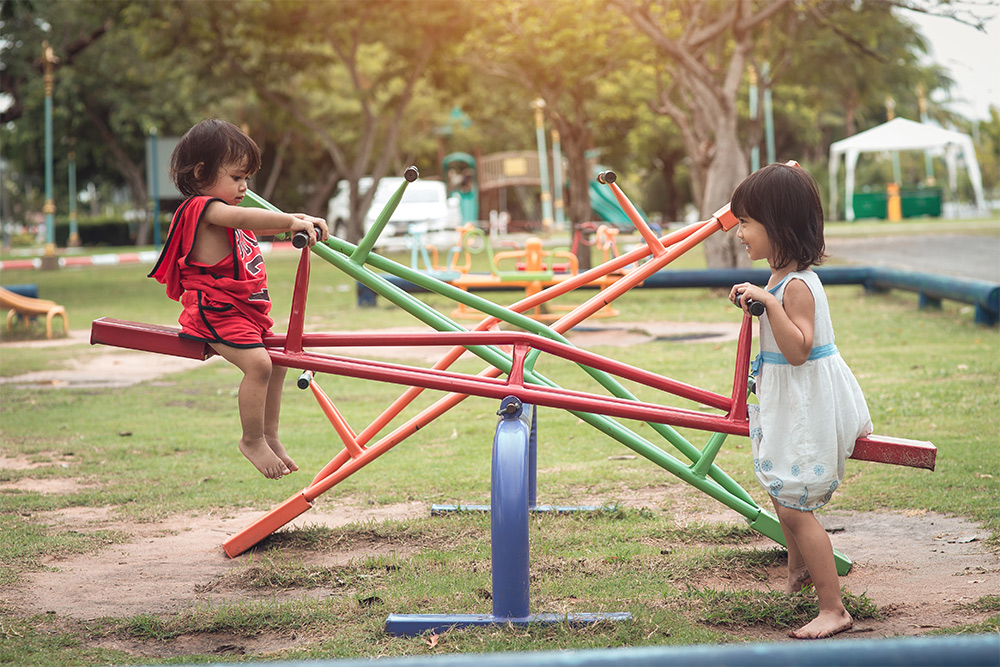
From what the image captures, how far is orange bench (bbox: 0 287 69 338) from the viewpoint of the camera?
1074 cm

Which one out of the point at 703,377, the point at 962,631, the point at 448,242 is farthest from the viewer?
the point at 448,242

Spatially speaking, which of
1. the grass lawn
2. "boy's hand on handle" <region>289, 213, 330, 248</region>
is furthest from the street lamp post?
"boy's hand on handle" <region>289, 213, 330, 248</region>

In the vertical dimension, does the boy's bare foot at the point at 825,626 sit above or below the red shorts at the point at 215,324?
below

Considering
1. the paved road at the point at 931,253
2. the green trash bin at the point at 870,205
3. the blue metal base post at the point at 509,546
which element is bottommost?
the blue metal base post at the point at 509,546

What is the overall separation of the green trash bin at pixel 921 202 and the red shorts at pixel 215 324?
1200 inches

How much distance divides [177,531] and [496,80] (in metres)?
23.0

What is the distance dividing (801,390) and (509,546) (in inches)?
34.2

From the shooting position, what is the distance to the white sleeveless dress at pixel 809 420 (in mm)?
2727

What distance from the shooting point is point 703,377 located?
6.95m

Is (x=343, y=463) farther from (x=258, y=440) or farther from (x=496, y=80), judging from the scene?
(x=496, y=80)

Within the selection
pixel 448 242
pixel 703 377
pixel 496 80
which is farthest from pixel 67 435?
pixel 448 242

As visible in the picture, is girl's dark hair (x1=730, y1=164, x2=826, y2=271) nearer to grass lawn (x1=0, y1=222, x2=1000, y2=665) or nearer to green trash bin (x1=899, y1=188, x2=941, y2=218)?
grass lawn (x1=0, y1=222, x2=1000, y2=665)

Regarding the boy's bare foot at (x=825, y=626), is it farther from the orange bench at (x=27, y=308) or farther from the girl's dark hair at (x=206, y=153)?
the orange bench at (x=27, y=308)

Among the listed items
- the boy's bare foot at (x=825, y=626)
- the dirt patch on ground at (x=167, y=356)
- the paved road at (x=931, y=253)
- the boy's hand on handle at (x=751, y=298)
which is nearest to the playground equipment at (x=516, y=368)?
the boy's hand on handle at (x=751, y=298)
